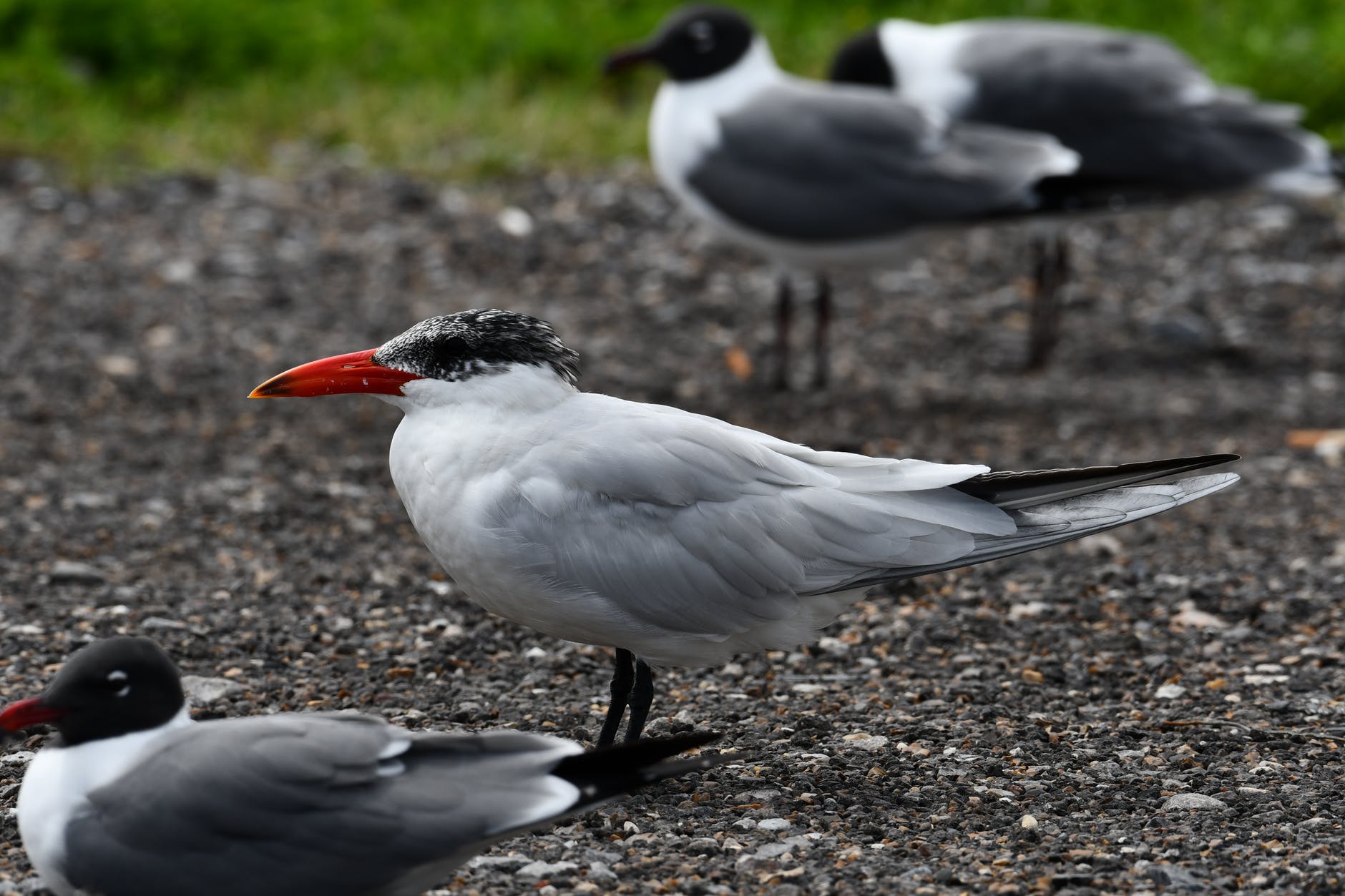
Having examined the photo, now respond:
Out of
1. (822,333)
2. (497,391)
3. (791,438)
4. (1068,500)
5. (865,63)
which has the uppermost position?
(865,63)

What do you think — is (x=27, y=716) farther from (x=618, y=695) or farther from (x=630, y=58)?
(x=630, y=58)

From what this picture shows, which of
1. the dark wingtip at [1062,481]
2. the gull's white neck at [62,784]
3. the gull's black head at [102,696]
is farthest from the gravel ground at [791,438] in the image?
the dark wingtip at [1062,481]

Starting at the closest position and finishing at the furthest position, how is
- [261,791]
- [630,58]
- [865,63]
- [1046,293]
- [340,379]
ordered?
[261,791], [340,379], [1046,293], [630,58], [865,63]

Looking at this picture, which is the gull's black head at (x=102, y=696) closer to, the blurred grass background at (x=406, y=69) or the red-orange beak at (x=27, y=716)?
the red-orange beak at (x=27, y=716)

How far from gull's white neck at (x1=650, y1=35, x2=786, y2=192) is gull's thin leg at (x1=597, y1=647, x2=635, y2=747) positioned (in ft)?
13.4

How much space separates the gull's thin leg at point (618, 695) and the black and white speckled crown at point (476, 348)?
2.31ft

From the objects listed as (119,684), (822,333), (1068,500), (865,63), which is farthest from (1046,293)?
(119,684)

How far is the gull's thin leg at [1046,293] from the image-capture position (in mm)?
8289

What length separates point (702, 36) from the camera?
820cm

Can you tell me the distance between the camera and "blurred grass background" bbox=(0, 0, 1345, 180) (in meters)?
10.1

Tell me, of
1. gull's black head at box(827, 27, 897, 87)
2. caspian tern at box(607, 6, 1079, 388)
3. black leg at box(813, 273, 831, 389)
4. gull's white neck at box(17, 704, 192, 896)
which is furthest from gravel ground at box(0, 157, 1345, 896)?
gull's black head at box(827, 27, 897, 87)

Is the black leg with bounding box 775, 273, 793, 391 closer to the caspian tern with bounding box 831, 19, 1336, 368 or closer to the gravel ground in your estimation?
the gravel ground

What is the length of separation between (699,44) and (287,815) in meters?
5.82

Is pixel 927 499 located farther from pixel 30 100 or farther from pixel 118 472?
pixel 30 100
